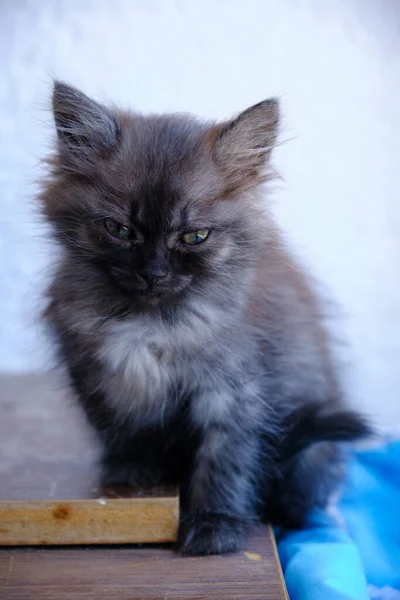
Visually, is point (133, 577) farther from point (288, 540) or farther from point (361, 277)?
point (361, 277)

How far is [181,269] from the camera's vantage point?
4.25ft

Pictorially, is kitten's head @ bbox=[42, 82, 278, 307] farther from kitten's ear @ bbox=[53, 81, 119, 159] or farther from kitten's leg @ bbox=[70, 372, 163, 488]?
kitten's leg @ bbox=[70, 372, 163, 488]

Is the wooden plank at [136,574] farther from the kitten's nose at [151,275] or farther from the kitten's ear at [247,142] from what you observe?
the kitten's ear at [247,142]

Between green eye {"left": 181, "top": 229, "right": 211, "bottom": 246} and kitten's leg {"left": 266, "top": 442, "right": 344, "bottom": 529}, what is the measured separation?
21.4 inches

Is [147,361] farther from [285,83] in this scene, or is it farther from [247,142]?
[285,83]

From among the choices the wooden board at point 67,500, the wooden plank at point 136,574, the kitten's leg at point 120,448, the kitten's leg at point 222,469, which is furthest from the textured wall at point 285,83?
the wooden plank at point 136,574

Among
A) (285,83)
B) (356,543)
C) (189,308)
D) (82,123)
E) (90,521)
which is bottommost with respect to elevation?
(356,543)

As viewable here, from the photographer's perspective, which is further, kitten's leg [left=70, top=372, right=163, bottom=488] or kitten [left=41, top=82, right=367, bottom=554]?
kitten's leg [left=70, top=372, right=163, bottom=488]

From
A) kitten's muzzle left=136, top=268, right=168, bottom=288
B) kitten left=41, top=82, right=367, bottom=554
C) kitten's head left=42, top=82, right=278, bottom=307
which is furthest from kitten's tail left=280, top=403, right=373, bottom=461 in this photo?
kitten's muzzle left=136, top=268, right=168, bottom=288

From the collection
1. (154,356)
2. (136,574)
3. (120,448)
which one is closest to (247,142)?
(154,356)

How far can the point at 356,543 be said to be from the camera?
64.9 inches

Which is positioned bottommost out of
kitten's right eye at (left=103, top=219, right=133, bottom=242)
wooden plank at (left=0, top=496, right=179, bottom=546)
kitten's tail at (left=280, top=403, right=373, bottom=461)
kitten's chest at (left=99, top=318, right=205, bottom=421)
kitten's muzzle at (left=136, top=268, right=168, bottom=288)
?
wooden plank at (left=0, top=496, right=179, bottom=546)

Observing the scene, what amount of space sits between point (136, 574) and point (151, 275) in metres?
0.55

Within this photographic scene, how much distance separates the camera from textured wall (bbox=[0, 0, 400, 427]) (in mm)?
2041
